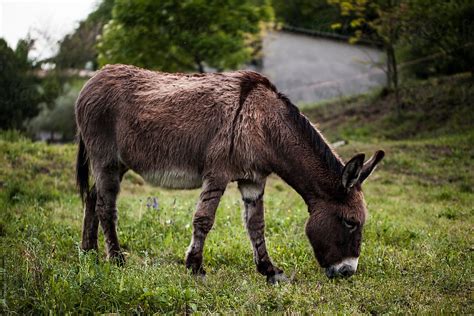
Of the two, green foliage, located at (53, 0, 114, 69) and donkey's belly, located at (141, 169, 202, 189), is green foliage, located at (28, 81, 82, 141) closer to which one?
green foliage, located at (53, 0, 114, 69)

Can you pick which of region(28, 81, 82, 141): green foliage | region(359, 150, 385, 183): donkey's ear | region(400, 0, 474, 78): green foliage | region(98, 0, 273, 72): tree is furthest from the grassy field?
region(28, 81, 82, 141): green foliage

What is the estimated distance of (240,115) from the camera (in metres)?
4.86

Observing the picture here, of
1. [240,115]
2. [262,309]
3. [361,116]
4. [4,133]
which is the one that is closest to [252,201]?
[240,115]

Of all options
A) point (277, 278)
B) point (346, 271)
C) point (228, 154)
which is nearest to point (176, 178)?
point (228, 154)

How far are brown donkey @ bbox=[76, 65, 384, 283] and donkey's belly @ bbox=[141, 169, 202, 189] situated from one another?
0.03ft

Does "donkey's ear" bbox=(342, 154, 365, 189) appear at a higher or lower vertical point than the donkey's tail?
higher

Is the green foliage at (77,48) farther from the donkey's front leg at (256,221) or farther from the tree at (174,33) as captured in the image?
the donkey's front leg at (256,221)

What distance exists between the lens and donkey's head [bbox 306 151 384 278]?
15.6 feet

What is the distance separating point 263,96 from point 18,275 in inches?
104

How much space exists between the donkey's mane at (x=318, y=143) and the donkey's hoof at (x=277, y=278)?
42.5 inches

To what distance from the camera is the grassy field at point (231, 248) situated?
3.90m

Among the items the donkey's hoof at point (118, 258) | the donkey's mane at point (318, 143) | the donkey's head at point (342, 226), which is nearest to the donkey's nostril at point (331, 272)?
the donkey's head at point (342, 226)

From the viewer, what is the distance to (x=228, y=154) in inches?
188

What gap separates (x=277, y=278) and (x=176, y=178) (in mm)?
1330
